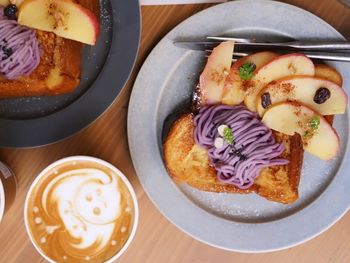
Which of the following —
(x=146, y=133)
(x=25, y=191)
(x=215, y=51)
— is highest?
(x=215, y=51)

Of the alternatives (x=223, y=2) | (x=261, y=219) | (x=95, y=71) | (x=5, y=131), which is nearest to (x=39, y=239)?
(x=5, y=131)

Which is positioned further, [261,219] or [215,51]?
[261,219]

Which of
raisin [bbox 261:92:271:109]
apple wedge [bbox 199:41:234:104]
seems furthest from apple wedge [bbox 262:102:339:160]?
apple wedge [bbox 199:41:234:104]

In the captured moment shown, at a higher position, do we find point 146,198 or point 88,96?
point 88,96

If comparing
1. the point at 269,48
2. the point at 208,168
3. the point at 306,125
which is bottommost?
the point at 208,168

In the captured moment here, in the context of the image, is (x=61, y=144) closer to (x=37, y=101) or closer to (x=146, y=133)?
(x=37, y=101)

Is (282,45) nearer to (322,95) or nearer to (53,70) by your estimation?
(322,95)

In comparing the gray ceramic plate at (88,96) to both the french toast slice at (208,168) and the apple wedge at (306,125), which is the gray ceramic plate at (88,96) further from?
the apple wedge at (306,125)

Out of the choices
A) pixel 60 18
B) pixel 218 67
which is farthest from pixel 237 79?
pixel 60 18
